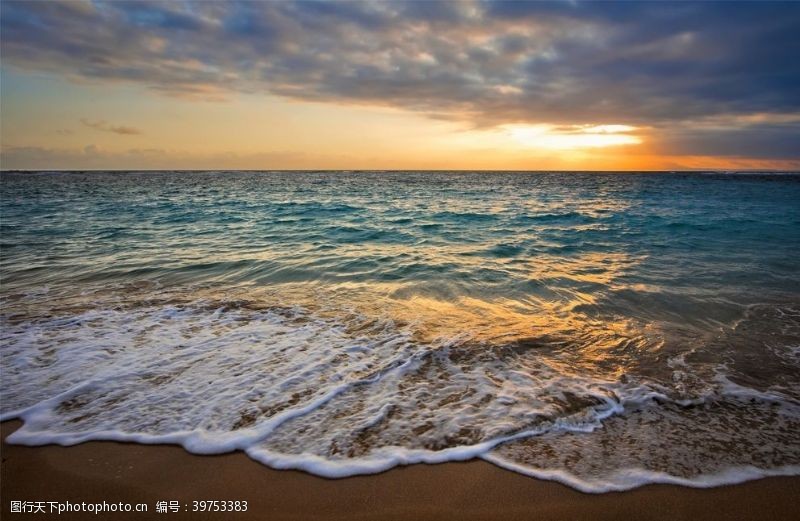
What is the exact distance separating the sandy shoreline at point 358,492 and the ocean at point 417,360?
121 mm

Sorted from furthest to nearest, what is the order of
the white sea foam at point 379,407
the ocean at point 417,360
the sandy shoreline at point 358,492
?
the ocean at point 417,360 < the white sea foam at point 379,407 < the sandy shoreline at point 358,492

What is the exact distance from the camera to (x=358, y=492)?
289cm

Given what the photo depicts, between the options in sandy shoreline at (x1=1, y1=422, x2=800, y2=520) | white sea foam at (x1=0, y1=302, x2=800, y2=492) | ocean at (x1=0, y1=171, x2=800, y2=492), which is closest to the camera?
sandy shoreline at (x1=1, y1=422, x2=800, y2=520)

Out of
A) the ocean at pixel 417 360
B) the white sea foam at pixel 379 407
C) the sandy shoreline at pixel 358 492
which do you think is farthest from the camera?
the ocean at pixel 417 360

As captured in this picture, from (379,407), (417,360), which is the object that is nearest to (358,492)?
(379,407)

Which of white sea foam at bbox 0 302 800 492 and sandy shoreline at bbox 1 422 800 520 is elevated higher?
white sea foam at bbox 0 302 800 492

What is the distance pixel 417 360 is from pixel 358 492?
216 centimetres

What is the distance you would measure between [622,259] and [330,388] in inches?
419

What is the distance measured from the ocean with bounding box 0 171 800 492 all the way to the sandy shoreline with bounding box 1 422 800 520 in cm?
12

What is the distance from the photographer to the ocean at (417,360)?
3.38 metres

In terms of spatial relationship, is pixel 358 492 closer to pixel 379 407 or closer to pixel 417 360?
pixel 379 407

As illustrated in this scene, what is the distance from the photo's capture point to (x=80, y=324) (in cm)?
607

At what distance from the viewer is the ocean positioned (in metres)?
3.38

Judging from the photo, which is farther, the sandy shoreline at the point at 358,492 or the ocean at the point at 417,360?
the ocean at the point at 417,360
